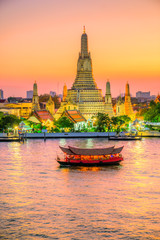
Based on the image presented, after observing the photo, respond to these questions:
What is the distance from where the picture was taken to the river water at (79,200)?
720 inches

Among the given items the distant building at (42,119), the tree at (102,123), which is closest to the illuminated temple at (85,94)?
the distant building at (42,119)

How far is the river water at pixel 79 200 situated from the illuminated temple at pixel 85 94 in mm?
→ 37660

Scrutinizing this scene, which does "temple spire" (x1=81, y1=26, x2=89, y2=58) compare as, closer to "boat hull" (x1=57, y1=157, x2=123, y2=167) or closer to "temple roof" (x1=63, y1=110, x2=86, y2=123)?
"temple roof" (x1=63, y1=110, x2=86, y2=123)

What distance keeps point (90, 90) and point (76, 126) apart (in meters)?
16.2

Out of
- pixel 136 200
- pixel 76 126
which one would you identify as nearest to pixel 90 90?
pixel 76 126

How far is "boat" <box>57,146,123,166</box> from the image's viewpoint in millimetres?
31719

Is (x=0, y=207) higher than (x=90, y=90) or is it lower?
lower

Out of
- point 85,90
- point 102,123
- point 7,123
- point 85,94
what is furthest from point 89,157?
point 85,90

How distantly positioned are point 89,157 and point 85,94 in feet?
141

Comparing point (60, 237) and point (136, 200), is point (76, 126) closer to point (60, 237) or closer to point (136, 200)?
point (136, 200)

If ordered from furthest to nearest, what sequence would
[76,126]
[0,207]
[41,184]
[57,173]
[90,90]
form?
[90,90] < [76,126] < [57,173] < [41,184] < [0,207]

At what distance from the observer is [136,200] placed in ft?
73.0

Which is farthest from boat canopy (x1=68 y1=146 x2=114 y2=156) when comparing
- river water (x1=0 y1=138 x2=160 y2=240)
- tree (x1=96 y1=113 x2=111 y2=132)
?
tree (x1=96 y1=113 x2=111 y2=132)

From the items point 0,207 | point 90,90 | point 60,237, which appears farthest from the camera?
point 90,90
